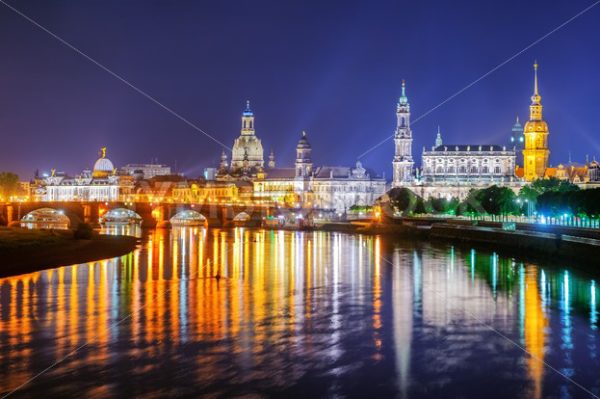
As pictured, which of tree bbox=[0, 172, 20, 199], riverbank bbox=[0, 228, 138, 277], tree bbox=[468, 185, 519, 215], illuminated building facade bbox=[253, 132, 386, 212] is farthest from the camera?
illuminated building facade bbox=[253, 132, 386, 212]

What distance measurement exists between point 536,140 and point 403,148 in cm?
2766

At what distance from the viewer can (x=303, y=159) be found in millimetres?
195375

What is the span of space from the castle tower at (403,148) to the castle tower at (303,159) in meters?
32.7

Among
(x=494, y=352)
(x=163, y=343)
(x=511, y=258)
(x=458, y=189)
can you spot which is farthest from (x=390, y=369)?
(x=458, y=189)

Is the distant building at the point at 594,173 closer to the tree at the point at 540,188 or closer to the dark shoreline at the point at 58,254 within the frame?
the tree at the point at 540,188

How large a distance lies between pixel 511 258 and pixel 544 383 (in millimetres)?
35343

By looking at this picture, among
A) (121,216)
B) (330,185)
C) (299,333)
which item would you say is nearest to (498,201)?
(299,333)

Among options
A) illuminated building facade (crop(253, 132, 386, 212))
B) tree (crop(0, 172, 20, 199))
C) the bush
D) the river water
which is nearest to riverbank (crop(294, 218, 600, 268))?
the river water

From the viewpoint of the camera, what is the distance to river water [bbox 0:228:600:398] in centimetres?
1964

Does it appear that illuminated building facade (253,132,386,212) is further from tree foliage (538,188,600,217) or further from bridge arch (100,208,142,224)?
tree foliage (538,188,600,217)

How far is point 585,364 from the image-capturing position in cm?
2172

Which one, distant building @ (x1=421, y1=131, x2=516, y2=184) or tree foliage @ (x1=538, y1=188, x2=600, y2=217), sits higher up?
distant building @ (x1=421, y1=131, x2=516, y2=184)

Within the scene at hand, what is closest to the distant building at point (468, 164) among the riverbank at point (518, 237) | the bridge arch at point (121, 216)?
the bridge arch at point (121, 216)

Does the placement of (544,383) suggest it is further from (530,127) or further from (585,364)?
(530,127)
